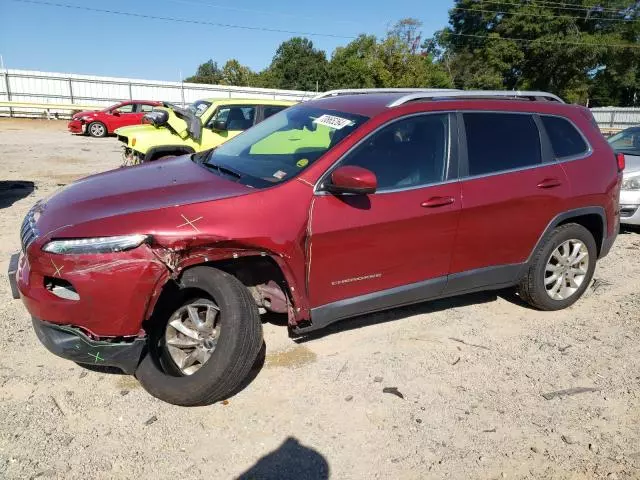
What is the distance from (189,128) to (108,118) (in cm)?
1534

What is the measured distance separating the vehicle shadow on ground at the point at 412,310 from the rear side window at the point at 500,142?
1.37 m

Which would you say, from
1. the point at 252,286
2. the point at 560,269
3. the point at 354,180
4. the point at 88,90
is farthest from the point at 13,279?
the point at 88,90

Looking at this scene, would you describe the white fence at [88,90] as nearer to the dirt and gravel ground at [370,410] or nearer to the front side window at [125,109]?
the front side window at [125,109]

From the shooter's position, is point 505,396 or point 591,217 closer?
point 505,396

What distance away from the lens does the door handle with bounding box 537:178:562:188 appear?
4.26m

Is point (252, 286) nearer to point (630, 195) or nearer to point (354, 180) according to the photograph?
point (354, 180)

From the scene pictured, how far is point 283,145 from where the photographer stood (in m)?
4.08

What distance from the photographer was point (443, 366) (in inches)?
148

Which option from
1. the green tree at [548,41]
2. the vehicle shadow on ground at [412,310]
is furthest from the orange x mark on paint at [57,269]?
the green tree at [548,41]

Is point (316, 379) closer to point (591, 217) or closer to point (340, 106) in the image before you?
point (340, 106)

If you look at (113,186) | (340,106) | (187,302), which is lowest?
(187,302)

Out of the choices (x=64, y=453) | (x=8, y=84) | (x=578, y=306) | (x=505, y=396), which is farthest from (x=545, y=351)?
(x=8, y=84)

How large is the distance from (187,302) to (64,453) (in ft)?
3.36

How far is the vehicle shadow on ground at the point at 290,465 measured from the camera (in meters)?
2.66
